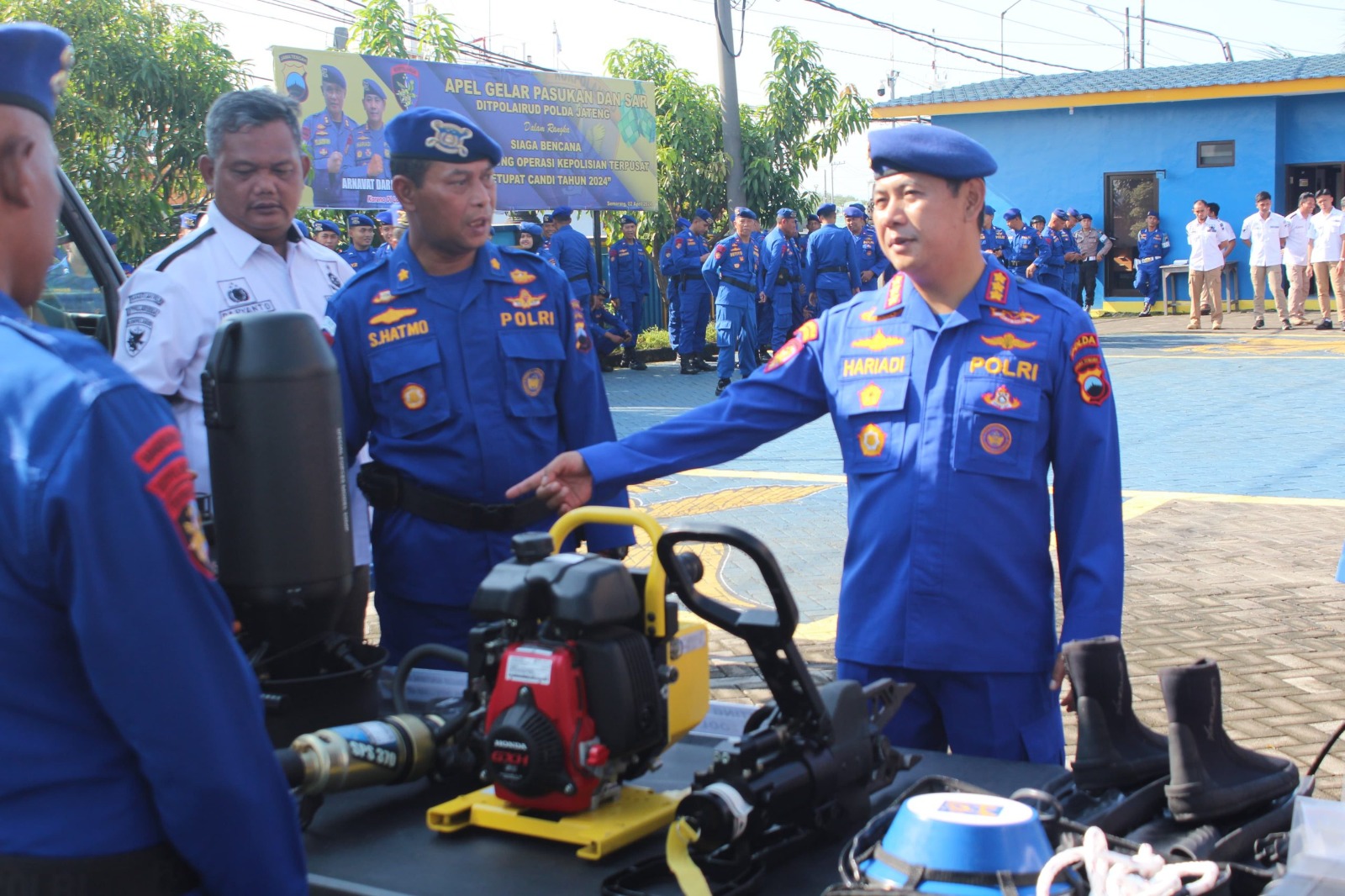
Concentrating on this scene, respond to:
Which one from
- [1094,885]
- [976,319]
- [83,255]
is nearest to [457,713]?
[1094,885]

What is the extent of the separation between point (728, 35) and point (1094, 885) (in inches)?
793

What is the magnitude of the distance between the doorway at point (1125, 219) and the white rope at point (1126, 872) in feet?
95.2

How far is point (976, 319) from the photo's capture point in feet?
8.90

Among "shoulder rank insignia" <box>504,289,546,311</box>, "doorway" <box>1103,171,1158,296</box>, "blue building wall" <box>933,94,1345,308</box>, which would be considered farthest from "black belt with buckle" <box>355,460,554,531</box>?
"doorway" <box>1103,171,1158,296</box>

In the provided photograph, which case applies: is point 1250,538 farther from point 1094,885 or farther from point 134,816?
point 134,816

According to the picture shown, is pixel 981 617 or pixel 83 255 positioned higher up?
pixel 83 255

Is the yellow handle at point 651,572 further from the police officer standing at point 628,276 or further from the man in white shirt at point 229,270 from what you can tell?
the police officer standing at point 628,276

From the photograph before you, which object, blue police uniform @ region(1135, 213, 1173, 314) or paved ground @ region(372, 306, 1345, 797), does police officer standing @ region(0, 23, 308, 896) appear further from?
blue police uniform @ region(1135, 213, 1173, 314)

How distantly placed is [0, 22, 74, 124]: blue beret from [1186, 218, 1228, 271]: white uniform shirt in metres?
23.5

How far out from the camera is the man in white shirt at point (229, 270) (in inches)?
122

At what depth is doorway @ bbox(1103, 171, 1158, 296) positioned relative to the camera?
28.6m

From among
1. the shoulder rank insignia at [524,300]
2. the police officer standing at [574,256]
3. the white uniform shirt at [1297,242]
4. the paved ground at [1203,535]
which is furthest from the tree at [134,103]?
the white uniform shirt at [1297,242]

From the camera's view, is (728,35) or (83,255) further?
(728,35)

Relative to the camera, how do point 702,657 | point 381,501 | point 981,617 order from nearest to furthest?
point 702,657 < point 981,617 < point 381,501
